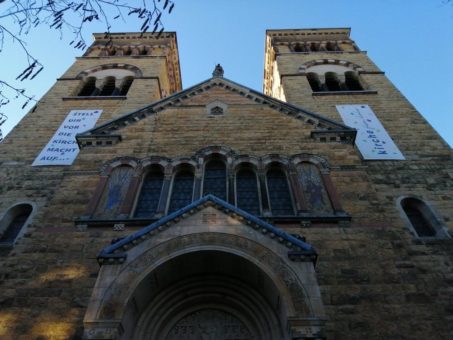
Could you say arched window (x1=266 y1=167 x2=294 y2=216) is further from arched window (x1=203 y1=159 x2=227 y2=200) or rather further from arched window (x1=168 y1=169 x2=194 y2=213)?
arched window (x1=168 y1=169 x2=194 y2=213)

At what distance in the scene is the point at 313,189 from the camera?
10922mm

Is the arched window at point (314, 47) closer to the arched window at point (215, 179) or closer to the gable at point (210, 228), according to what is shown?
the arched window at point (215, 179)

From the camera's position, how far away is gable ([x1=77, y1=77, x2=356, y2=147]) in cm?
1291

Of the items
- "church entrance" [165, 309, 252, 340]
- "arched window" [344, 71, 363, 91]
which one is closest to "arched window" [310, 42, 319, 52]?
"arched window" [344, 71, 363, 91]

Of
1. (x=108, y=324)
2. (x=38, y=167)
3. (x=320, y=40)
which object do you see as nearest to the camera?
(x=108, y=324)

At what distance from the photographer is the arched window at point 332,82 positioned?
2061 centimetres

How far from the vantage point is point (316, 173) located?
11.5 meters

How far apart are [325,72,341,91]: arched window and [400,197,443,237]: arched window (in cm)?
982

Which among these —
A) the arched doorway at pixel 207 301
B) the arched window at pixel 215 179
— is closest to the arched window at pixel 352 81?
the arched window at pixel 215 179

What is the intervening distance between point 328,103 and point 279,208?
8.80 meters

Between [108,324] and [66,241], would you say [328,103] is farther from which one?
[108,324]

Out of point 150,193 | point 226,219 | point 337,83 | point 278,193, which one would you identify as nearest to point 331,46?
point 337,83

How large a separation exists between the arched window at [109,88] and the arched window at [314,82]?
1030 cm

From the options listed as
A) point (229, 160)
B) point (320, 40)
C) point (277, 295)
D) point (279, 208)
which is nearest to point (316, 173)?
point (279, 208)
